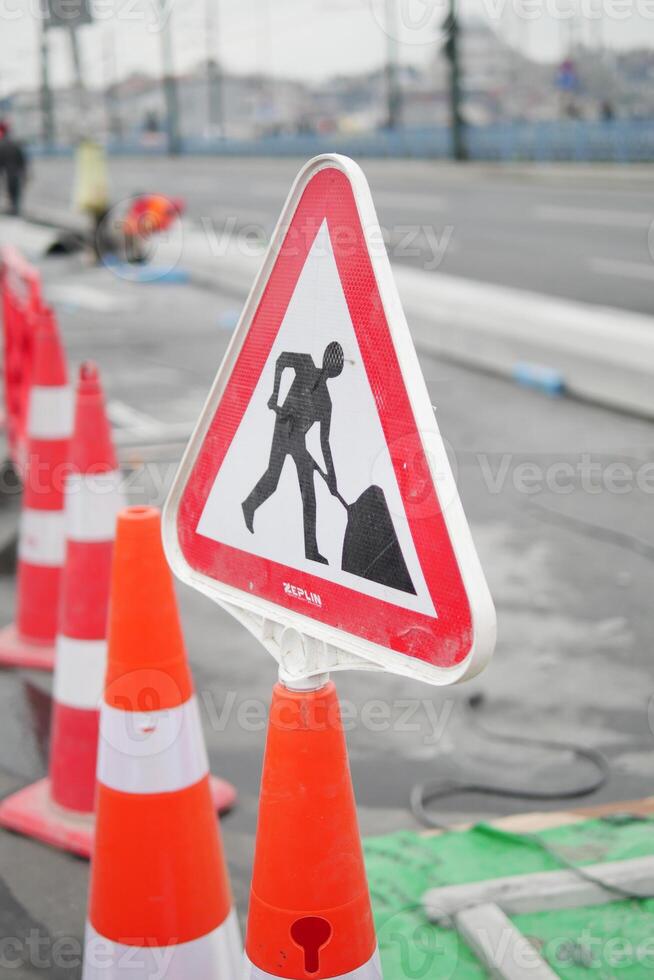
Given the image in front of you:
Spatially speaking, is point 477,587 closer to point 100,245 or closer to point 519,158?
point 100,245

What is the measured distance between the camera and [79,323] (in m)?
12.8

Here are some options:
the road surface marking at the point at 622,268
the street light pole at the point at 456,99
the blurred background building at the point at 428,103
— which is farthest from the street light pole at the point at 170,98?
the road surface marking at the point at 622,268

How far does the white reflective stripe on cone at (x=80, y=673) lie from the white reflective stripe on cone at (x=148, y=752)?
747 millimetres

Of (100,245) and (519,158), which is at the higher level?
(100,245)

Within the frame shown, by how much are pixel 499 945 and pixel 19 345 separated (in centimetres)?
513

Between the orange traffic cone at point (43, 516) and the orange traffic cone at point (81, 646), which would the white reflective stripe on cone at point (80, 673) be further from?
the orange traffic cone at point (43, 516)

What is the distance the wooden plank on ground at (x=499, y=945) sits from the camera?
265 cm

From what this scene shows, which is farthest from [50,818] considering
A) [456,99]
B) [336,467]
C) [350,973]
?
[456,99]

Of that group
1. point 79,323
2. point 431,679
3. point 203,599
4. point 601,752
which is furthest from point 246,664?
point 79,323

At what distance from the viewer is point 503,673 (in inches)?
175

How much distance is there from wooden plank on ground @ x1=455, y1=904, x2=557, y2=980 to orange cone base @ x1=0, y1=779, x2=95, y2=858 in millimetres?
1037

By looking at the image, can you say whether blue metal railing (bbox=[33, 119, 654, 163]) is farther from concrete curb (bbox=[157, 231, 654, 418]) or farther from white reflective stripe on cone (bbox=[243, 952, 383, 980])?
white reflective stripe on cone (bbox=[243, 952, 383, 980])

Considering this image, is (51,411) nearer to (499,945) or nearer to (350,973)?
(499,945)

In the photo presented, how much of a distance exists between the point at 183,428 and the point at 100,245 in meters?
10.9
